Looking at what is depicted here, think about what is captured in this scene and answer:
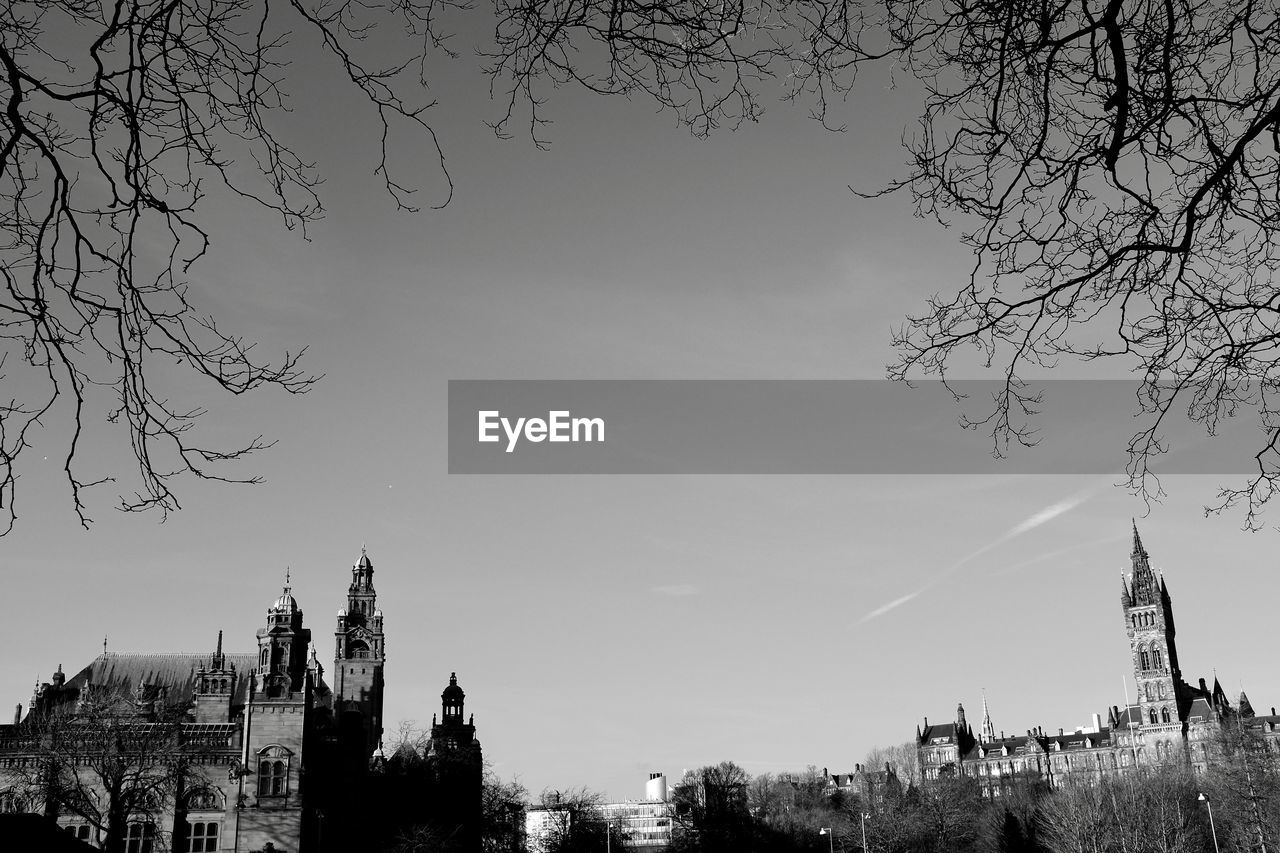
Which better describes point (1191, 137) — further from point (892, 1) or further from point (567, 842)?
point (567, 842)

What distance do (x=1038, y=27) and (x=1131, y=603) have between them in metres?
155

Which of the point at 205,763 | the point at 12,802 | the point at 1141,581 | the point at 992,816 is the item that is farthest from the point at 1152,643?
the point at 12,802

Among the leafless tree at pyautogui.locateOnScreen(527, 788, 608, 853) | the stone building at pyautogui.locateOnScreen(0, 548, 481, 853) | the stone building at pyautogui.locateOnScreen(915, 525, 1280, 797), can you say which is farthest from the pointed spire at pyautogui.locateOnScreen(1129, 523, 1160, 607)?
the stone building at pyautogui.locateOnScreen(0, 548, 481, 853)

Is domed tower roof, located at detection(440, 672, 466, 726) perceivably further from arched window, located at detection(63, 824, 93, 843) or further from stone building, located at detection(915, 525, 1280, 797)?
stone building, located at detection(915, 525, 1280, 797)

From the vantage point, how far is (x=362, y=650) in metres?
88.0

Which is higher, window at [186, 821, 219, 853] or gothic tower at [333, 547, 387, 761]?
gothic tower at [333, 547, 387, 761]

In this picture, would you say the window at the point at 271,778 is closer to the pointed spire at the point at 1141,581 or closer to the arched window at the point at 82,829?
the arched window at the point at 82,829

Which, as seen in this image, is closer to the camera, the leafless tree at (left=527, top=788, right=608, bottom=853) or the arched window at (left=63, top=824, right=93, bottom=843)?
the arched window at (left=63, top=824, right=93, bottom=843)

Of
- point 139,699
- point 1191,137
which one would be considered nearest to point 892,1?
point 1191,137

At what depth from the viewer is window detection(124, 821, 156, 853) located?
4756 cm

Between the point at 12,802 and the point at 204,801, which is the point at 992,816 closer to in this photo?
the point at 204,801

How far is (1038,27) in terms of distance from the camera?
493 centimetres

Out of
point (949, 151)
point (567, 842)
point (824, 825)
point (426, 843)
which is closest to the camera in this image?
point (949, 151)

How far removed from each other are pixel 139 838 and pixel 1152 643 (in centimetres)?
12534
